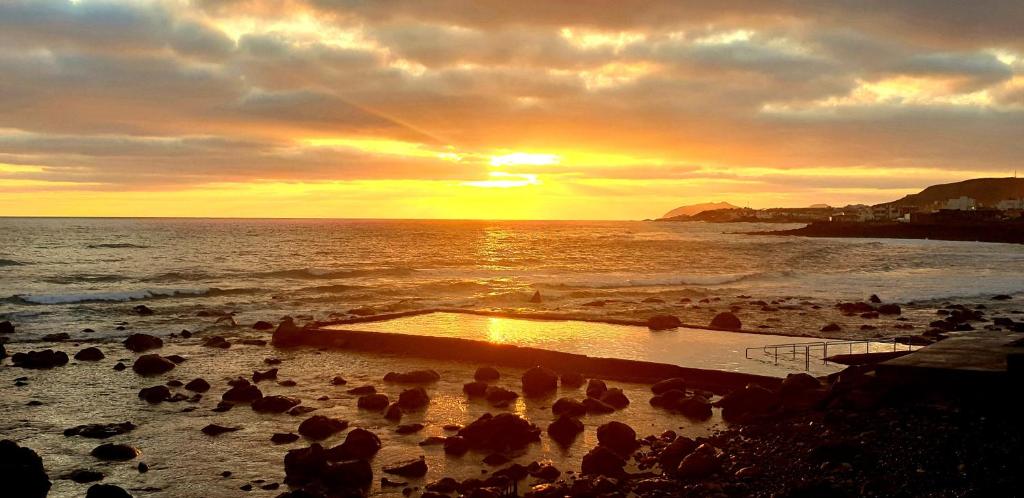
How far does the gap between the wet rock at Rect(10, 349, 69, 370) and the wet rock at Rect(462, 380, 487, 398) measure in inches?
716

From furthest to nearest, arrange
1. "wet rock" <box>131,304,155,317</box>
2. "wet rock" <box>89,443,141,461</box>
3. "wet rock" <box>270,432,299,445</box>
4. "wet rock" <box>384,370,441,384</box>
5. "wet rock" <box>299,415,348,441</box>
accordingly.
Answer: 1. "wet rock" <box>131,304,155,317</box>
2. "wet rock" <box>384,370,441,384</box>
3. "wet rock" <box>299,415,348,441</box>
4. "wet rock" <box>270,432,299,445</box>
5. "wet rock" <box>89,443,141,461</box>

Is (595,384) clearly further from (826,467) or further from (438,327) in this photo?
(438,327)

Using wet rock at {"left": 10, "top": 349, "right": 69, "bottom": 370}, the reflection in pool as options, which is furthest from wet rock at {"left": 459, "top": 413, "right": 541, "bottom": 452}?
wet rock at {"left": 10, "top": 349, "right": 69, "bottom": 370}

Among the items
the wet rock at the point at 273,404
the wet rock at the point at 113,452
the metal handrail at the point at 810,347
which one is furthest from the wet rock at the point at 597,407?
the wet rock at the point at 113,452

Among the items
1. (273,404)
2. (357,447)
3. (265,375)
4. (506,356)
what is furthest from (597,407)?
(265,375)

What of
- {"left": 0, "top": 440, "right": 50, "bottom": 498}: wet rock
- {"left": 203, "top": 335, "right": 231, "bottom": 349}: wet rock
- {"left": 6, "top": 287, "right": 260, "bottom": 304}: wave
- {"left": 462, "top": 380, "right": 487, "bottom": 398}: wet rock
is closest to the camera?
{"left": 0, "top": 440, "right": 50, "bottom": 498}: wet rock

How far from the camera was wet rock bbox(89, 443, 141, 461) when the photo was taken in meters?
18.3

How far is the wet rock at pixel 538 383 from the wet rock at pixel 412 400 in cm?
350

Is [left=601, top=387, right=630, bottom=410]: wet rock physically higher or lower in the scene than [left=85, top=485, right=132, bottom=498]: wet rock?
lower

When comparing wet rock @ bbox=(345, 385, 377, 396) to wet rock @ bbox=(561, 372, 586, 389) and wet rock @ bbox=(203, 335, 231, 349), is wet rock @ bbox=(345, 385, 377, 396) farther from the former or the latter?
wet rock @ bbox=(203, 335, 231, 349)

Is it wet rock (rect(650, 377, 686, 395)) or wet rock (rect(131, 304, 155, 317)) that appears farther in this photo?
wet rock (rect(131, 304, 155, 317))

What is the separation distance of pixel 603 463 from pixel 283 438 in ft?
29.3

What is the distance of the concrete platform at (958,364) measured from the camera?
54.4 ft

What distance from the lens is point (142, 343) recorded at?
35.1 metres
